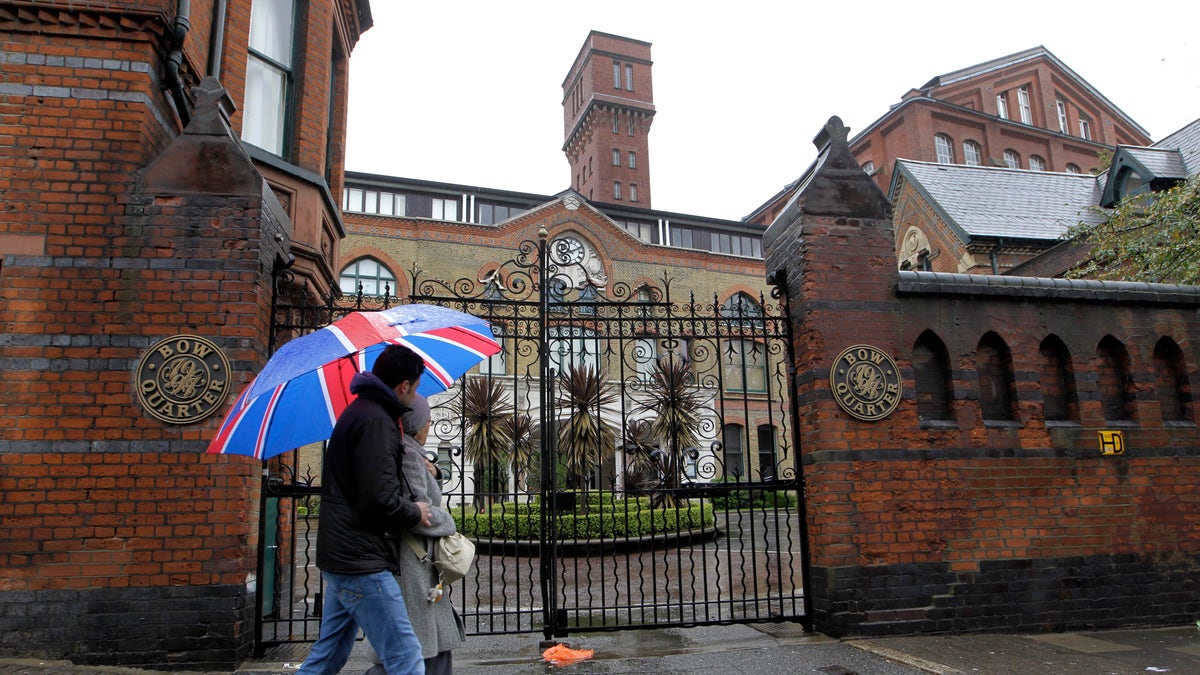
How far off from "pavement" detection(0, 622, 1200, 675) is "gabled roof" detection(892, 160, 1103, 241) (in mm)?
17898

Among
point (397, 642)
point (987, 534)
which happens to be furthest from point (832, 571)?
point (397, 642)

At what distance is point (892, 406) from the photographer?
643cm

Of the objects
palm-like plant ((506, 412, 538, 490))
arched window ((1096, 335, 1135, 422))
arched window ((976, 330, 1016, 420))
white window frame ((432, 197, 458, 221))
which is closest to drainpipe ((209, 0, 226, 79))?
palm-like plant ((506, 412, 538, 490))

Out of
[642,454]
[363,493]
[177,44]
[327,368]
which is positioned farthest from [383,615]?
[642,454]

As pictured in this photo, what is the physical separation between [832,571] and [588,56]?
172 feet

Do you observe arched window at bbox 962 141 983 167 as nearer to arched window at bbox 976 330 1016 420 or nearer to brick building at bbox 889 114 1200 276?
brick building at bbox 889 114 1200 276

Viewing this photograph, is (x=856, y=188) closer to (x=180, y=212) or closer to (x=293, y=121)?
(x=180, y=212)

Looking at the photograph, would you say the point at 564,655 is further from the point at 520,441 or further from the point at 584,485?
the point at 520,441

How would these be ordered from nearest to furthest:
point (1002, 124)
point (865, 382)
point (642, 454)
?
1. point (865, 382)
2. point (642, 454)
3. point (1002, 124)

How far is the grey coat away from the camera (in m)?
3.42

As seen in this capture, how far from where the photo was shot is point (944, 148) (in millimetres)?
39094

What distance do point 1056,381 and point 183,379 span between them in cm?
731

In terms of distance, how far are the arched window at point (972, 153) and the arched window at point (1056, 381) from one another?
1424 inches

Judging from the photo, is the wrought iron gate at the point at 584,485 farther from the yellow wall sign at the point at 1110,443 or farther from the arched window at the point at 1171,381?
the arched window at the point at 1171,381
